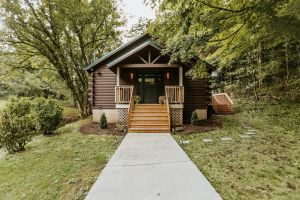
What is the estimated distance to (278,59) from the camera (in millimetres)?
15547

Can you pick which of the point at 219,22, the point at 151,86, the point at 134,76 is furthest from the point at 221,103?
the point at 219,22

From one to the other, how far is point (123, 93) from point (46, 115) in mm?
4061

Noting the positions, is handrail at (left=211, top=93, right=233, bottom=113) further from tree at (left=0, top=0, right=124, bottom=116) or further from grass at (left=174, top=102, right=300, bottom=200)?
tree at (left=0, top=0, right=124, bottom=116)

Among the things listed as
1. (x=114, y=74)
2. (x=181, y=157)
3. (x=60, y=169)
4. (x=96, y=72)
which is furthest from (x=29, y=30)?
(x=181, y=157)

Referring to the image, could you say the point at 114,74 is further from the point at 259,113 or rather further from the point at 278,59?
the point at 278,59

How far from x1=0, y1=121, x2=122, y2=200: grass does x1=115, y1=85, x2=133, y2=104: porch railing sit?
278 cm

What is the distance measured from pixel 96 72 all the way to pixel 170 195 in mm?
11586

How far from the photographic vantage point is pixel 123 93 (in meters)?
12.5

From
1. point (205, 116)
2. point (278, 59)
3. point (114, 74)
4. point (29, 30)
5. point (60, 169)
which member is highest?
point (29, 30)

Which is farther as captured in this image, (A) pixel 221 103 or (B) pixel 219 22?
(A) pixel 221 103

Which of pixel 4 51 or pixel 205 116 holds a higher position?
pixel 4 51

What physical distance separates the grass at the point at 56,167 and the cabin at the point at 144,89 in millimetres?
2640

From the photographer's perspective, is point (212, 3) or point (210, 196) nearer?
point (210, 196)

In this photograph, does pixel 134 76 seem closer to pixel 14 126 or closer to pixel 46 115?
pixel 46 115
